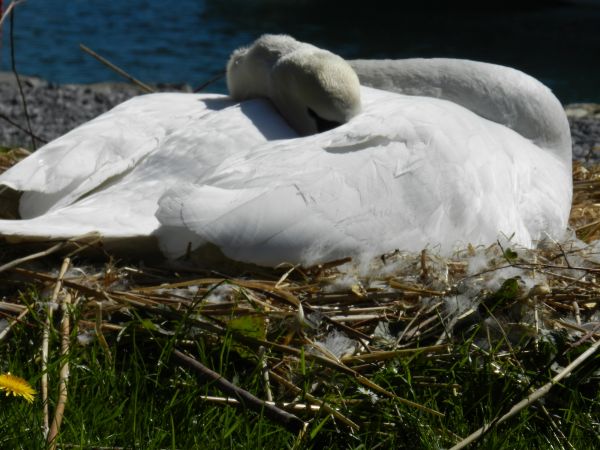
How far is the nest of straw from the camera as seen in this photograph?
3.06 meters

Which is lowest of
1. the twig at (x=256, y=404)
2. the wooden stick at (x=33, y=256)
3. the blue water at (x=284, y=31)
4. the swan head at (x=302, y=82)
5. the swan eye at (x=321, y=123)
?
the blue water at (x=284, y=31)

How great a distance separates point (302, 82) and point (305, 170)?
692 mm

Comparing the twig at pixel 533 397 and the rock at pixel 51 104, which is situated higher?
the twig at pixel 533 397

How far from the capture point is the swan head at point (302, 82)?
3.96 m

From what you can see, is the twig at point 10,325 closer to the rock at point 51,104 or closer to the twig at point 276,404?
the twig at point 276,404

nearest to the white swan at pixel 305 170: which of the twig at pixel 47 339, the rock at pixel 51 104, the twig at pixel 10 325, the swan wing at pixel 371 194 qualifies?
the swan wing at pixel 371 194

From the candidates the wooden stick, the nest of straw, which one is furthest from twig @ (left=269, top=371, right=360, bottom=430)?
the wooden stick

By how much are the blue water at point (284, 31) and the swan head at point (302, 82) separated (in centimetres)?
890

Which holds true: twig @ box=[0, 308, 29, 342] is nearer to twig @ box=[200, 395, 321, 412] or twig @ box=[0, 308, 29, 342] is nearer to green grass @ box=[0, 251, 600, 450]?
green grass @ box=[0, 251, 600, 450]

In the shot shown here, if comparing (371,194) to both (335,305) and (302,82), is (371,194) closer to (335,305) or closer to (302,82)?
(335,305)

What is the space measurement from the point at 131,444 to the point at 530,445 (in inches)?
43.8

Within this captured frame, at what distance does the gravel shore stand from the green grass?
384 centimetres

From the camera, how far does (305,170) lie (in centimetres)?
351

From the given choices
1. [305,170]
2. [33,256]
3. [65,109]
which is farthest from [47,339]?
[65,109]
